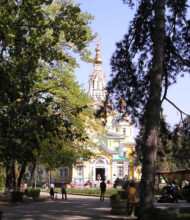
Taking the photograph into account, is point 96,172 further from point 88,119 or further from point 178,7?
point 178,7

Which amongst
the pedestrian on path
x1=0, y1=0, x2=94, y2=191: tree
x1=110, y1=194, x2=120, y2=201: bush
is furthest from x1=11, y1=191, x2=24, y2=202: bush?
x1=0, y1=0, x2=94, y2=191: tree

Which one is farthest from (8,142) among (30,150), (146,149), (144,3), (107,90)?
(144,3)

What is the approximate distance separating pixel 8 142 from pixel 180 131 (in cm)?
711

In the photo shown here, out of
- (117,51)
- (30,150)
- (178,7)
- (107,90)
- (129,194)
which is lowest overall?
(129,194)

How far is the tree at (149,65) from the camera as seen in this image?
13.9 m

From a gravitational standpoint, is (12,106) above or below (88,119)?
below

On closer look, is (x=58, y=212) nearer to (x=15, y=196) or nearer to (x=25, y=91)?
(x=15, y=196)

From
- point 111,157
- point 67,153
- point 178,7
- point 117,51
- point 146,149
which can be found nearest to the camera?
point 146,149

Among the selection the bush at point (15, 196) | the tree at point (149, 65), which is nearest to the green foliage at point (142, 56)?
the tree at point (149, 65)

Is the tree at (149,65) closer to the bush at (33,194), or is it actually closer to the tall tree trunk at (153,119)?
the tall tree trunk at (153,119)

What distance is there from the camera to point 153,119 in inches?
555

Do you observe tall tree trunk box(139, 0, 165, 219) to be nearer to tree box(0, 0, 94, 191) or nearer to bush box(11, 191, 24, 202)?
tree box(0, 0, 94, 191)

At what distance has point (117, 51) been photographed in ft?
52.3

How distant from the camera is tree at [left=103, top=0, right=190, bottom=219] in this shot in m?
13.9
